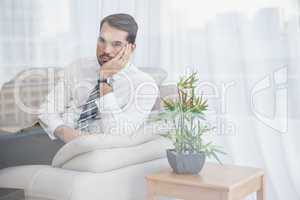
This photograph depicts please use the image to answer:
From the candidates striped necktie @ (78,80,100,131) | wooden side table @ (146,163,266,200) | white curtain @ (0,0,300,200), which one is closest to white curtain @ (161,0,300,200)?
white curtain @ (0,0,300,200)

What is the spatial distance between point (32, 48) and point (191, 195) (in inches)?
49.2

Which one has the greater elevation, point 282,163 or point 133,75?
point 133,75

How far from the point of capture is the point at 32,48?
9.35 feet

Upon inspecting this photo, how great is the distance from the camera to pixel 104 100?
2582mm

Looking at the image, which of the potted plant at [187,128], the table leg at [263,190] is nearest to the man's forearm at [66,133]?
the potted plant at [187,128]

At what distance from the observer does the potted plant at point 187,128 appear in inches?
89.5

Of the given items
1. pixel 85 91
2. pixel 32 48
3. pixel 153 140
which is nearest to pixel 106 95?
pixel 85 91

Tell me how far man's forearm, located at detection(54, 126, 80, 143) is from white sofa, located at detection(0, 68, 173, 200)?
47mm

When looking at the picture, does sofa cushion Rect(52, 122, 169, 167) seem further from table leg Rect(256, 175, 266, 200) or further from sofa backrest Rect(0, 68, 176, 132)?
table leg Rect(256, 175, 266, 200)

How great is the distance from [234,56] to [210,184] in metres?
0.76

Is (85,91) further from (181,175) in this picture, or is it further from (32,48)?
(181,175)

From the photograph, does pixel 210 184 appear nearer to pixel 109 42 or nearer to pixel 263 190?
pixel 263 190

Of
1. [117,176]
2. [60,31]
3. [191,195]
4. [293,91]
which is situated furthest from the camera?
[60,31]

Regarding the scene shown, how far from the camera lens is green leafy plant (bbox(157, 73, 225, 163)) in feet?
7.72
